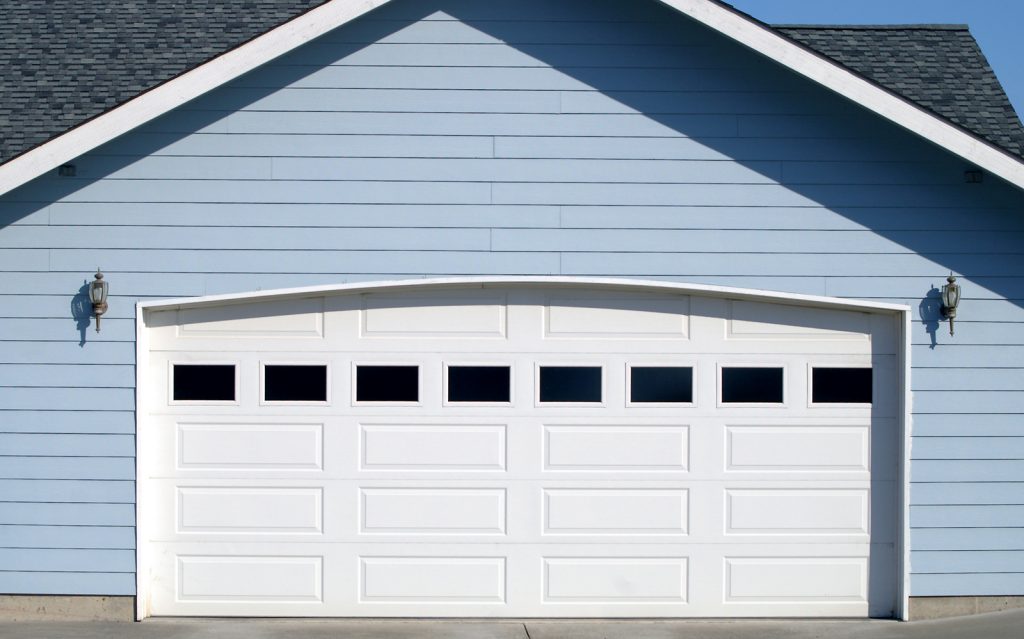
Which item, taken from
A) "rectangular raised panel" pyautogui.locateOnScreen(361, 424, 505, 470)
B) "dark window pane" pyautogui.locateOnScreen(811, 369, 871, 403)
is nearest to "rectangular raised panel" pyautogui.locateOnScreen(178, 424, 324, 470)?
"rectangular raised panel" pyautogui.locateOnScreen(361, 424, 505, 470)

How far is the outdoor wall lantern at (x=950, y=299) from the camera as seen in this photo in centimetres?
830

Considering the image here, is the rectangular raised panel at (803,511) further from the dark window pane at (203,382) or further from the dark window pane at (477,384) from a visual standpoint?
the dark window pane at (203,382)

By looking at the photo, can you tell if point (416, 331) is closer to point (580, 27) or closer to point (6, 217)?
point (580, 27)

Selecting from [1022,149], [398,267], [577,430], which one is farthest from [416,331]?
[1022,149]

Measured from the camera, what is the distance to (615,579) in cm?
857

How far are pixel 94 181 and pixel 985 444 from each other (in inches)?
262

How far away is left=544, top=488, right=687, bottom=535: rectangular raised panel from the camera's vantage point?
8.55 meters

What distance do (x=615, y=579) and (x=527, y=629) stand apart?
75cm

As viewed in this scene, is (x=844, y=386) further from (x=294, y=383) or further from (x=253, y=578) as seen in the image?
(x=253, y=578)

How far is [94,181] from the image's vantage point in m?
8.42

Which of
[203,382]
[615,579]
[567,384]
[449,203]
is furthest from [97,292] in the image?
[615,579]

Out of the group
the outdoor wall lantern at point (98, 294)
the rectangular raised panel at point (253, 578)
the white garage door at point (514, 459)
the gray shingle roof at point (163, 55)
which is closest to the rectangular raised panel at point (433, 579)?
the white garage door at point (514, 459)

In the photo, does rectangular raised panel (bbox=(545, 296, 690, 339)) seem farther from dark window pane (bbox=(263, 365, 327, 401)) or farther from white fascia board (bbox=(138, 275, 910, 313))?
dark window pane (bbox=(263, 365, 327, 401))

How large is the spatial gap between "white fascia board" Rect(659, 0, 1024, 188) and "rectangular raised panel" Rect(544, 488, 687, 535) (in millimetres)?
3029
